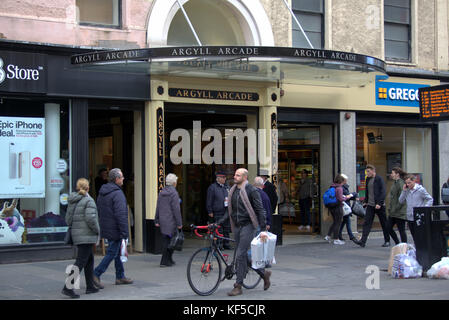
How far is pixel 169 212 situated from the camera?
1268 centimetres

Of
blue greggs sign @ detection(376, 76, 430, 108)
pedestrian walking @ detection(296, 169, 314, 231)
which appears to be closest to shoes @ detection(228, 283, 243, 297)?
pedestrian walking @ detection(296, 169, 314, 231)

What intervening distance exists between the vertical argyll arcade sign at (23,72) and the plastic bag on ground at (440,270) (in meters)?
8.22

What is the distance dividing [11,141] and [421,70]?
11860 mm

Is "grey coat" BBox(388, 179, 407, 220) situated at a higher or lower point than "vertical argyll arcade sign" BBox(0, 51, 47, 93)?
lower

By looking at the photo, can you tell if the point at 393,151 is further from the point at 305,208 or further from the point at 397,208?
the point at 397,208

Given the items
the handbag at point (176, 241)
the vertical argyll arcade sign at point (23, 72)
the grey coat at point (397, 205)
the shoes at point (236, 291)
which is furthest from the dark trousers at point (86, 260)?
the grey coat at point (397, 205)

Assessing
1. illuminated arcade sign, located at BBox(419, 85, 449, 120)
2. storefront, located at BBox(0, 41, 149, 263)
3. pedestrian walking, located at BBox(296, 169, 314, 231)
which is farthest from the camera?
pedestrian walking, located at BBox(296, 169, 314, 231)

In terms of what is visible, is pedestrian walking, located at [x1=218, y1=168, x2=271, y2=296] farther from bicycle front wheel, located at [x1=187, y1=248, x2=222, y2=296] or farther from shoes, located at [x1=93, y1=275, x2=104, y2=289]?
shoes, located at [x1=93, y1=275, x2=104, y2=289]

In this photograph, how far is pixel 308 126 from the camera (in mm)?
18891

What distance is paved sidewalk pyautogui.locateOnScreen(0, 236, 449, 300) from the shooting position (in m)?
9.80

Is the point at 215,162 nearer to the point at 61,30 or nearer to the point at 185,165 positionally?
the point at 185,165

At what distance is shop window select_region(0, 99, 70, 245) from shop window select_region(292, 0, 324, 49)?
6.66 metres
